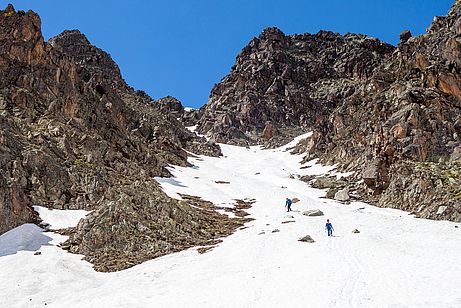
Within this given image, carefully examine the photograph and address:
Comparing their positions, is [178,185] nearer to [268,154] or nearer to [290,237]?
[290,237]

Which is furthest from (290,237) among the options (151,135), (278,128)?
(278,128)

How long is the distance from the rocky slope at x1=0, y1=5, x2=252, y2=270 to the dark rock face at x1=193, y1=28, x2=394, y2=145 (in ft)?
269

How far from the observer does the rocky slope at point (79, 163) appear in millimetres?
33062

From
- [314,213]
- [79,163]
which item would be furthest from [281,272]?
[79,163]

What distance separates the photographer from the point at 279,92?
177m

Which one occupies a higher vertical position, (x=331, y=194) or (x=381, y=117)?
(x=381, y=117)

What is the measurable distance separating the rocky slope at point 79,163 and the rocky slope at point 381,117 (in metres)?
22.8

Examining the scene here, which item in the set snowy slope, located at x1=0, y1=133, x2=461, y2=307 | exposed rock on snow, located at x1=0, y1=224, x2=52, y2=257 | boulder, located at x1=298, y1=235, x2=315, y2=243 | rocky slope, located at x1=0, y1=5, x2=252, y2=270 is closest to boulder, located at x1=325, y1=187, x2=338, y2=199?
snowy slope, located at x1=0, y1=133, x2=461, y2=307

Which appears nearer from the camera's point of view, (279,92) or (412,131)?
(412,131)

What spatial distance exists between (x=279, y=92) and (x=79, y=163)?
13905cm

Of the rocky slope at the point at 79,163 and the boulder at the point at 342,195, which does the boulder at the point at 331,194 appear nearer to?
the boulder at the point at 342,195

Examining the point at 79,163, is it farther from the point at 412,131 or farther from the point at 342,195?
the point at 412,131

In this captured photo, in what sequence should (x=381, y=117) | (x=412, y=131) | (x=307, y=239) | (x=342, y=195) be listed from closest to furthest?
(x=307, y=239) → (x=342, y=195) → (x=412, y=131) → (x=381, y=117)

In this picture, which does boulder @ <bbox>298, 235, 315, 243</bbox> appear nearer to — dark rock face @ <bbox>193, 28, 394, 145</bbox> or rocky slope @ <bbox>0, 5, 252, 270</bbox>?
rocky slope @ <bbox>0, 5, 252, 270</bbox>
